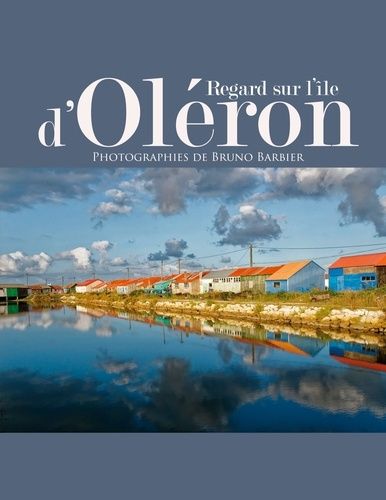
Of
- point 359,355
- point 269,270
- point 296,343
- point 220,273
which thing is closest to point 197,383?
point 359,355

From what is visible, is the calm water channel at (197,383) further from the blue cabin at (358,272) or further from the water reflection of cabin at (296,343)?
the blue cabin at (358,272)

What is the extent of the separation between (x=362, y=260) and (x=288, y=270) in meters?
6.68

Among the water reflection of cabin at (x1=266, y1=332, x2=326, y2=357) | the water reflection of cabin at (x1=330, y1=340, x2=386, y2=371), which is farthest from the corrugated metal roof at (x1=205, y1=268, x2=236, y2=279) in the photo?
the water reflection of cabin at (x1=330, y1=340, x2=386, y2=371)

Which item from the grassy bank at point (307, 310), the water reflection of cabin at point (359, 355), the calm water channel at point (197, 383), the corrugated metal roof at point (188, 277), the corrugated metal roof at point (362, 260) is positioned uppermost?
the corrugated metal roof at point (362, 260)

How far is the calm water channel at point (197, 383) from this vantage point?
8.98 m

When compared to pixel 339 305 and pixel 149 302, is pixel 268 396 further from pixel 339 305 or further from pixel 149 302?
pixel 149 302

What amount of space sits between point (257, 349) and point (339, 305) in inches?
317

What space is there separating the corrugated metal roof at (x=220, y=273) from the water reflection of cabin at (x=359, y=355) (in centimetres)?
2840

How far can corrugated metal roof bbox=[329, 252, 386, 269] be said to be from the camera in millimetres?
29578

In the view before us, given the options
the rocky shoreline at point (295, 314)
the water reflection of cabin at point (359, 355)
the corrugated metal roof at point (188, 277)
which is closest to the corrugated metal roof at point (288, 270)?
the rocky shoreline at point (295, 314)

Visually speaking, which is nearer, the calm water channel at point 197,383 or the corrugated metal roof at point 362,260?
the calm water channel at point 197,383

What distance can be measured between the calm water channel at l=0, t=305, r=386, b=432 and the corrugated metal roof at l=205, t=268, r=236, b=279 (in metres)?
24.0

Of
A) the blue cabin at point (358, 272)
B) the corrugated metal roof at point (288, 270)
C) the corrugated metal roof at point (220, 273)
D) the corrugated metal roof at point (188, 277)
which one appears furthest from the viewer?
the corrugated metal roof at point (188, 277)

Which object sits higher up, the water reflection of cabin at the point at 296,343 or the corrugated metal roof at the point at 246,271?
the corrugated metal roof at the point at 246,271
